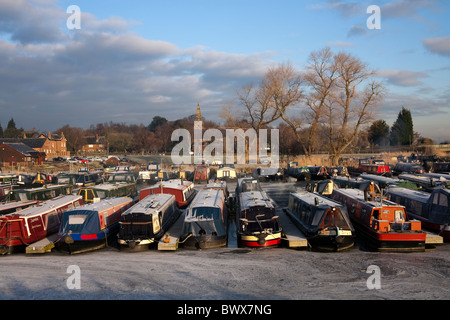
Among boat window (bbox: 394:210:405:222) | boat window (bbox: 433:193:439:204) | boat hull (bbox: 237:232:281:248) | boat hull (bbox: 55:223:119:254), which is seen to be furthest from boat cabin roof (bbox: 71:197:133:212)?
boat window (bbox: 433:193:439:204)

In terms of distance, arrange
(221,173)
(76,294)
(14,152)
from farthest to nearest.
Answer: (14,152), (221,173), (76,294)

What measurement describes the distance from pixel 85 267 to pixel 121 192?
15.6 metres

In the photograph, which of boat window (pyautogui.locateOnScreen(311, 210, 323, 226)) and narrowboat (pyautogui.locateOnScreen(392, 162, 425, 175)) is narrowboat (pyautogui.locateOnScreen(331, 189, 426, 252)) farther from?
narrowboat (pyautogui.locateOnScreen(392, 162, 425, 175))

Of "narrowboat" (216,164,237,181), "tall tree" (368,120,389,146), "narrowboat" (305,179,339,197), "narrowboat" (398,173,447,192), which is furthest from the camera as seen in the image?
"tall tree" (368,120,389,146)

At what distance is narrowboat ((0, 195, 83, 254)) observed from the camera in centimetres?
1917

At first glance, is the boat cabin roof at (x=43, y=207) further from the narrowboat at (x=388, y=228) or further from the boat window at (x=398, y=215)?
the boat window at (x=398, y=215)

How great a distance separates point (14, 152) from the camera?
246 feet

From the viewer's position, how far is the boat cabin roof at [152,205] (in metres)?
19.6

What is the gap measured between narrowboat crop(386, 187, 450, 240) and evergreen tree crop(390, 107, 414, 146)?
90184mm

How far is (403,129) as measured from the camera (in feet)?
353

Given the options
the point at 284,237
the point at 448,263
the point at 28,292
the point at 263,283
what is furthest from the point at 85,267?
the point at 448,263

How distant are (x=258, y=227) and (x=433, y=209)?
9.31 metres

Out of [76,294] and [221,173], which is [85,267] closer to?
[76,294]

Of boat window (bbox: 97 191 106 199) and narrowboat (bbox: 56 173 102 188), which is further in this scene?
narrowboat (bbox: 56 173 102 188)
